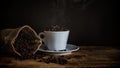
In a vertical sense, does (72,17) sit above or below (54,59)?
above

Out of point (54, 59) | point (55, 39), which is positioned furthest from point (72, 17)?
point (54, 59)

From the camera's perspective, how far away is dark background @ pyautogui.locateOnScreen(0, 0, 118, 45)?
122cm

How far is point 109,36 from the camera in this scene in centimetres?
129

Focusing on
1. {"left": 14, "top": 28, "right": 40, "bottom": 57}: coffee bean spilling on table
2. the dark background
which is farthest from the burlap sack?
the dark background

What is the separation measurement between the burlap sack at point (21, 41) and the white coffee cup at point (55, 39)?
72mm

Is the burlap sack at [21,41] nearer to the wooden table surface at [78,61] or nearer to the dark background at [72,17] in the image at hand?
the wooden table surface at [78,61]

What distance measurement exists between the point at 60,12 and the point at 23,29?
32cm

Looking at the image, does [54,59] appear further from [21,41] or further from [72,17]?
[72,17]

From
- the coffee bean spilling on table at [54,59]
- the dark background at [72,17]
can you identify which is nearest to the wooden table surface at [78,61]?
the coffee bean spilling on table at [54,59]

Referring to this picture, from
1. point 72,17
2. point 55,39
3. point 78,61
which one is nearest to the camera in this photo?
point 78,61

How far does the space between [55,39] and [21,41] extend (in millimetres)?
162

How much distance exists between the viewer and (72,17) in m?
1.25

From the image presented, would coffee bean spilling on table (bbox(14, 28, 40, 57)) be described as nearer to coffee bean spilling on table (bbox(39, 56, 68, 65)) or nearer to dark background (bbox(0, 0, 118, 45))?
coffee bean spilling on table (bbox(39, 56, 68, 65))

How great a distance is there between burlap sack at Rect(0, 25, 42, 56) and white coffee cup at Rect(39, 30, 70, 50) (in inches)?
2.8
